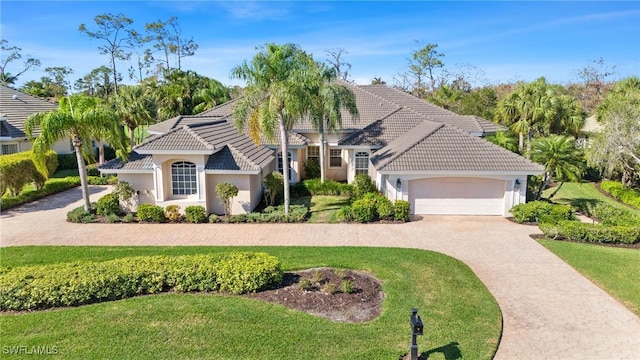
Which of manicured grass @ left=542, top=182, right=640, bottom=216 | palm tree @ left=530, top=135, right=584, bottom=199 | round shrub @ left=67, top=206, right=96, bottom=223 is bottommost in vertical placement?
A: manicured grass @ left=542, top=182, right=640, bottom=216

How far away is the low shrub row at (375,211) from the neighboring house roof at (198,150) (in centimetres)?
475

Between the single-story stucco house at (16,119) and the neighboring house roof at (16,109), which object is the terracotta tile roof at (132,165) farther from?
the neighboring house roof at (16,109)

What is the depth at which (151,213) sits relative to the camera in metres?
19.1

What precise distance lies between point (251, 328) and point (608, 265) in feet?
39.0

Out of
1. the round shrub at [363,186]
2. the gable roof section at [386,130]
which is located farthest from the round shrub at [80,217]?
the gable roof section at [386,130]

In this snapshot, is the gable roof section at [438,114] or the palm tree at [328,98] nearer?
the palm tree at [328,98]

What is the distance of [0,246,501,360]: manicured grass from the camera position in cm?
866

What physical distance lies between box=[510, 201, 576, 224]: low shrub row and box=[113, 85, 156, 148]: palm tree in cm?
2558

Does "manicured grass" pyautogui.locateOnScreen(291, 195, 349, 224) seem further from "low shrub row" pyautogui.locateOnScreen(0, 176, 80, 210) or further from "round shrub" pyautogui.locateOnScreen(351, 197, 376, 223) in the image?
"low shrub row" pyautogui.locateOnScreen(0, 176, 80, 210)

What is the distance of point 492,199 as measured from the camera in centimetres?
2028

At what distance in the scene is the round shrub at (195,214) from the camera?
1912 centimetres

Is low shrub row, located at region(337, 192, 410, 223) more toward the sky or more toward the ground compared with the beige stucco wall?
more toward the ground

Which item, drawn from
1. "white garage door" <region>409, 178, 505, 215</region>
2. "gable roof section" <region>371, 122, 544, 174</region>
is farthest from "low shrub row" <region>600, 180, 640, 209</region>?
"white garage door" <region>409, 178, 505, 215</region>

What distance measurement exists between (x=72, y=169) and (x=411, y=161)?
27122 millimetres
